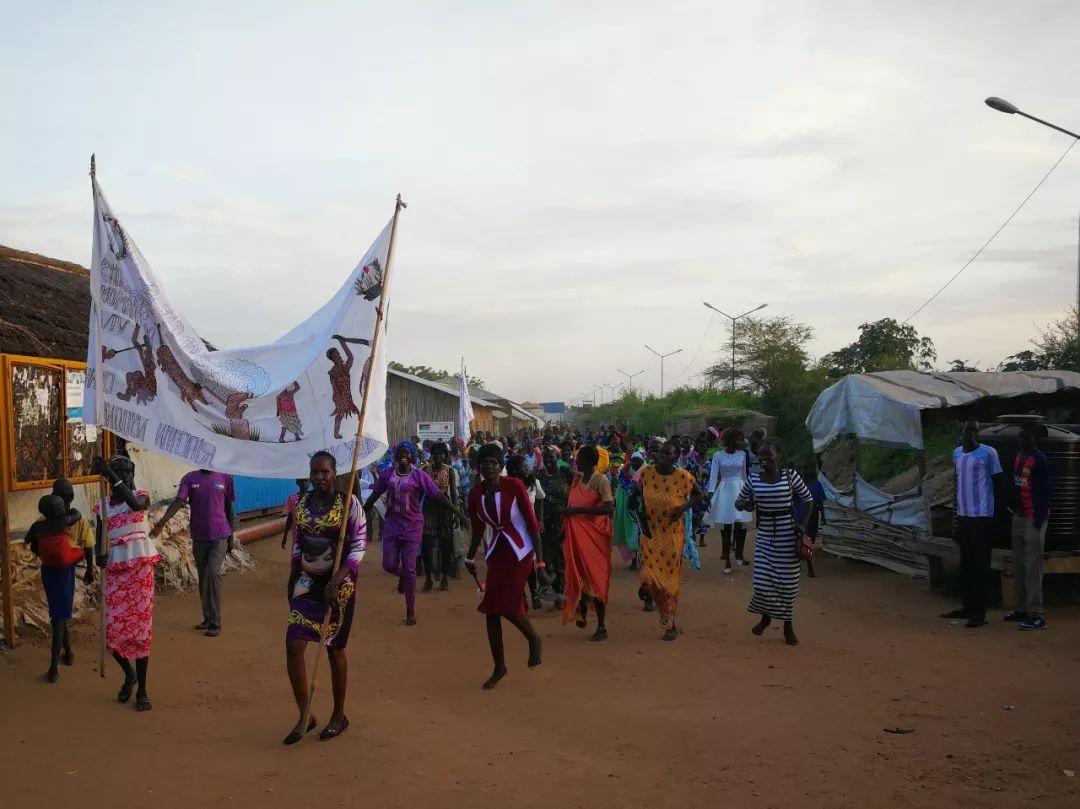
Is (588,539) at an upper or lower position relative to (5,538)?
lower

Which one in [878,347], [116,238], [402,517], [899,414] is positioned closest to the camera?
[116,238]

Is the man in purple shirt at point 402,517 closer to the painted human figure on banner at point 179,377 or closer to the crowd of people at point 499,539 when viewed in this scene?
the crowd of people at point 499,539

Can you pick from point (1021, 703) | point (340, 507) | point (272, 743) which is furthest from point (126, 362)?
point (1021, 703)

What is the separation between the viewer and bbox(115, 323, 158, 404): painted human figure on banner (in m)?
6.32

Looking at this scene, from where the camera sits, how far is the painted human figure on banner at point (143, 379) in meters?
6.32

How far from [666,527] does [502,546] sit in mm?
2252

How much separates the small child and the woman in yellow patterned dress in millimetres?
4962

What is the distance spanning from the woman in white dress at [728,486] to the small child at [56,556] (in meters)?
8.38

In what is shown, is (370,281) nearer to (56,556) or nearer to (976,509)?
(56,556)

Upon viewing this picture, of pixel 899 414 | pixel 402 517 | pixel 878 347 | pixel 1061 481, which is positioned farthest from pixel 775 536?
pixel 878 347

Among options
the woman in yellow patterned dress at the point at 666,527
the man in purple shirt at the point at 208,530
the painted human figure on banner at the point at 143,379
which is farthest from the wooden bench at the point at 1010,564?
the painted human figure on banner at the point at 143,379

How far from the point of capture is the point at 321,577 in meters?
5.54

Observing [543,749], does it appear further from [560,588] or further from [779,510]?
[560,588]

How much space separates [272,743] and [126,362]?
2859 millimetres
